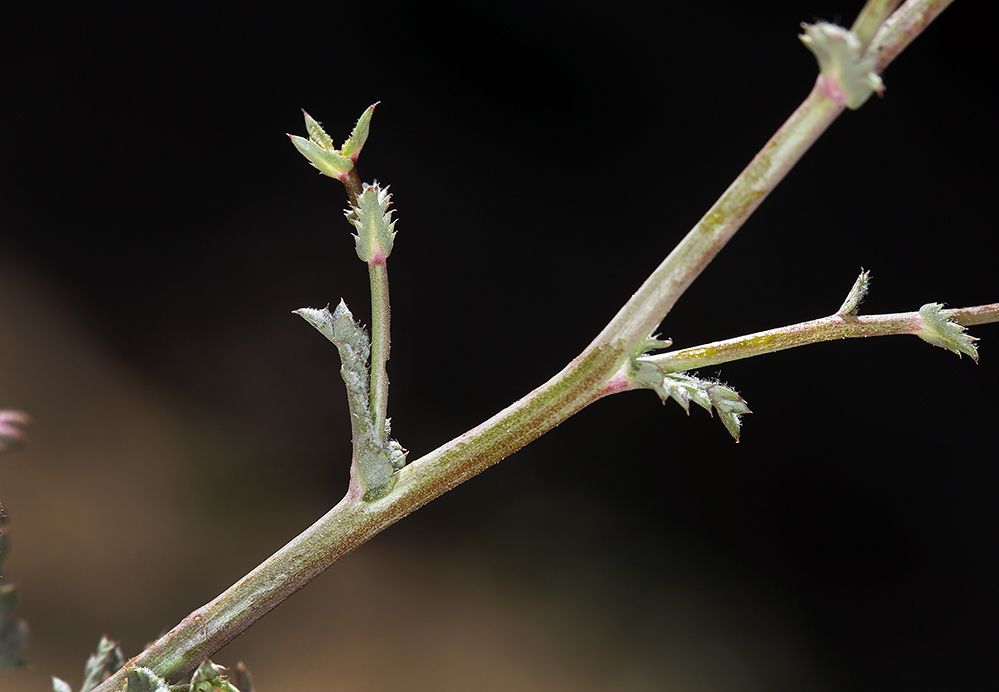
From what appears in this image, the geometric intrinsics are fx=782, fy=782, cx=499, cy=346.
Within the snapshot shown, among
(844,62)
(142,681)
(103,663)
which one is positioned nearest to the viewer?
(844,62)

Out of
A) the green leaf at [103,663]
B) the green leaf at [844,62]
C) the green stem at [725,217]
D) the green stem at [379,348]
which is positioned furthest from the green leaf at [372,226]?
the green leaf at [103,663]

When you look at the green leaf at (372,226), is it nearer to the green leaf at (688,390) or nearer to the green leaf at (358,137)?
the green leaf at (358,137)

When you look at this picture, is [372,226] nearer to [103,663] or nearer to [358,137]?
[358,137]

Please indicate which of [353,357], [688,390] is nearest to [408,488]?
[353,357]

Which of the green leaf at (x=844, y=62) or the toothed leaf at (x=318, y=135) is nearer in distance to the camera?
the green leaf at (x=844, y=62)

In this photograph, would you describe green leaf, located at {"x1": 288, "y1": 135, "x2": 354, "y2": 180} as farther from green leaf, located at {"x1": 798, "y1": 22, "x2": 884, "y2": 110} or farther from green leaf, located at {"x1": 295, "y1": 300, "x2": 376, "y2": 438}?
green leaf, located at {"x1": 798, "y1": 22, "x2": 884, "y2": 110}

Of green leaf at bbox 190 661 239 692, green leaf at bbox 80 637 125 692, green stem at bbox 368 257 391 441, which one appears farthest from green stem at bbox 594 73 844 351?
green leaf at bbox 80 637 125 692
